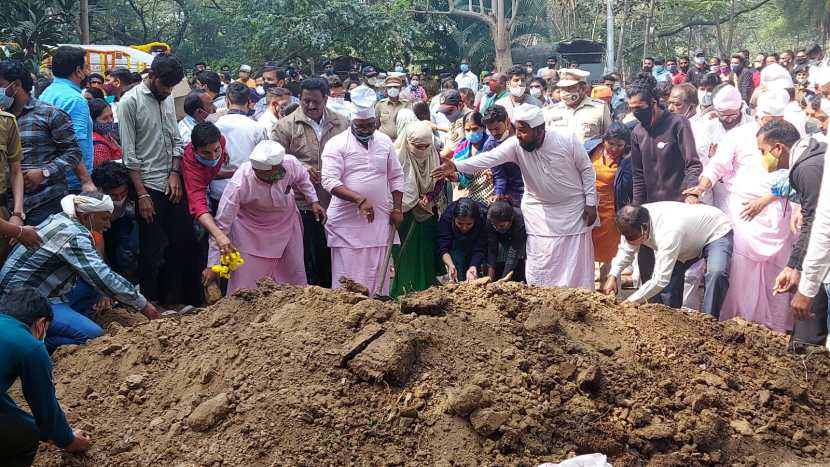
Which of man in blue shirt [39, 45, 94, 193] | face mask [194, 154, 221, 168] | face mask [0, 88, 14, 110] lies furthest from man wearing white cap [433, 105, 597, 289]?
face mask [0, 88, 14, 110]

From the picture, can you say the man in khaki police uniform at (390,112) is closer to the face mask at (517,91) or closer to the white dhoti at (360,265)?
the face mask at (517,91)

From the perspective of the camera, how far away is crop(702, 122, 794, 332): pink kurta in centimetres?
574

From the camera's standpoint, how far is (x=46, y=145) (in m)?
5.62

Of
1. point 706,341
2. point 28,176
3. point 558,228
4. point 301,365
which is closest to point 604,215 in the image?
point 558,228

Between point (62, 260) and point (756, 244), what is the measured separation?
4.67 metres

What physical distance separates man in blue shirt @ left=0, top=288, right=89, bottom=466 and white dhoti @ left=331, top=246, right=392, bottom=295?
9.68 feet

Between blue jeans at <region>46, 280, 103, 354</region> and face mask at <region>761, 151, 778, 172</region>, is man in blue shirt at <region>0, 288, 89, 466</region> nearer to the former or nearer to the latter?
blue jeans at <region>46, 280, 103, 354</region>

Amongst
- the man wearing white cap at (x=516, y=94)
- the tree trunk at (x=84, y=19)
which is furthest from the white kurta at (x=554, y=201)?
the tree trunk at (x=84, y=19)

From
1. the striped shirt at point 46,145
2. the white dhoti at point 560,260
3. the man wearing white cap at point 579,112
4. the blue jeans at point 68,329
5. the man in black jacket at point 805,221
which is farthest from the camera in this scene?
the man wearing white cap at point 579,112

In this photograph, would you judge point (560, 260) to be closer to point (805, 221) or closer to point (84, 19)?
point (805, 221)

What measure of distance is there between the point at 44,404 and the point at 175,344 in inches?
50.4

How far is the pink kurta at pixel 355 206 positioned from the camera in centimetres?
614

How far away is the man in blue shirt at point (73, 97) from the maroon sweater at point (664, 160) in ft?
14.2

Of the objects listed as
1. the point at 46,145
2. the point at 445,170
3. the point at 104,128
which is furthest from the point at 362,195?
the point at 104,128
